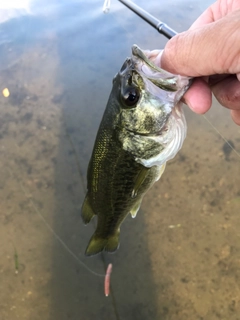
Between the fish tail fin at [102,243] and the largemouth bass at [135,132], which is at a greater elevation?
the largemouth bass at [135,132]

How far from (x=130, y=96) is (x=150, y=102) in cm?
7

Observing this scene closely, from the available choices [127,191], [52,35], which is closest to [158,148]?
[127,191]

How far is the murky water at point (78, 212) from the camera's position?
1.94m

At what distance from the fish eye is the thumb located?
14 centimetres

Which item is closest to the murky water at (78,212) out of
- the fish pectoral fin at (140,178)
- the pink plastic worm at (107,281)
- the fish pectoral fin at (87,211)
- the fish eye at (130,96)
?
the pink plastic worm at (107,281)

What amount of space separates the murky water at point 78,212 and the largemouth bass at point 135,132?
84 cm

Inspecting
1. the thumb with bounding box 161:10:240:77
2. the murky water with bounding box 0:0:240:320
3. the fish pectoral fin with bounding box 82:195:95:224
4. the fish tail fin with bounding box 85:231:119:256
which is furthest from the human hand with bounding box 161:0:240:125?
the murky water with bounding box 0:0:240:320

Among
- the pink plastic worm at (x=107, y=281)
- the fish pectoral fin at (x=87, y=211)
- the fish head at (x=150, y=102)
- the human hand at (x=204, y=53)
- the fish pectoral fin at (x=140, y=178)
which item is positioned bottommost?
the pink plastic worm at (x=107, y=281)

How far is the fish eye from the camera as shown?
104 centimetres

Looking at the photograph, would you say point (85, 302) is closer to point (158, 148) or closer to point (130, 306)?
point (130, 306)

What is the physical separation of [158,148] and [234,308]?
4.11 feet

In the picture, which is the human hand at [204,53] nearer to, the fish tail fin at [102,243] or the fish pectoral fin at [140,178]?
the fish pectoral fin at [140,178]

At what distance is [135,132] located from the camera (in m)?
1.11

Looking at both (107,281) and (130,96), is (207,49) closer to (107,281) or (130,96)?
(130,96)
